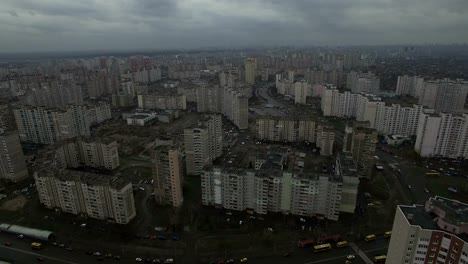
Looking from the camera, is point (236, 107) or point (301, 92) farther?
point (301, 92)

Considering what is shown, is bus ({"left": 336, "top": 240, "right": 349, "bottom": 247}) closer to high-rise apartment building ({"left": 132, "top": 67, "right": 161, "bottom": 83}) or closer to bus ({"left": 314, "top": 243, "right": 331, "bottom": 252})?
bus ({"left": 314, "top": 243, "right": 331, "bottom": 252})

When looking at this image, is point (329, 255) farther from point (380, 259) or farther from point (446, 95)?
point (446, 95)

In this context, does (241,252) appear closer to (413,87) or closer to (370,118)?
(370,118)

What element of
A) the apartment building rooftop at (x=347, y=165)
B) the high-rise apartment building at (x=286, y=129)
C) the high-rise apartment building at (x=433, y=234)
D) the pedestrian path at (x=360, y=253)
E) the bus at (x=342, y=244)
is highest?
the high-rise apartment building at (x=433, y=234)

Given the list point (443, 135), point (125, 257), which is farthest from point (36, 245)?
point (443, 135)

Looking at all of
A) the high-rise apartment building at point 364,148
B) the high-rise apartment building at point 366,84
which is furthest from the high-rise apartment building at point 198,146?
the high-rise apartment building at point 366,84

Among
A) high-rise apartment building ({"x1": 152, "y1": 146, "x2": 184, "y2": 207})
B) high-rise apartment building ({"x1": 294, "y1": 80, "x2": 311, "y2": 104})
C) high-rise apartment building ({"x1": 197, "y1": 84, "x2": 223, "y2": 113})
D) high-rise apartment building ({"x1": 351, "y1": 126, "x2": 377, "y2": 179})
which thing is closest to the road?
high-rise apartment building ({"x1": 152, "y1": 146, "x2": 184, "y2": 207})

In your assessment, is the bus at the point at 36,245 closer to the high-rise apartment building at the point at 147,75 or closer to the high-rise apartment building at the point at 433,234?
the high-rise apartment building at the point at 433,234
